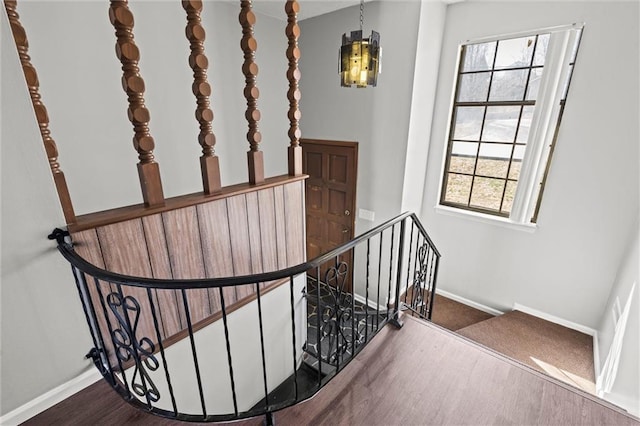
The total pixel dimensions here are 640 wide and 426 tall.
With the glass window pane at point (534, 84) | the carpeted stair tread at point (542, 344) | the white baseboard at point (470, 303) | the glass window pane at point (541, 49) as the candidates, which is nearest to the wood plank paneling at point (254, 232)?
the carpeted stair tread at point (542, 344)

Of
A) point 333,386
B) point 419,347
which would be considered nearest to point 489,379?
point 419,347

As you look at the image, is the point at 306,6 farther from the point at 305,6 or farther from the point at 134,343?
the point at 134,343

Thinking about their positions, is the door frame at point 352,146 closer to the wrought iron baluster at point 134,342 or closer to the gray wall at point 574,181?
the gray wall at point 574,181

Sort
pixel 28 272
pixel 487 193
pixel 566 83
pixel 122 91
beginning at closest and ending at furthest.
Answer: pixel 28 272 → pixel 122 91 → pixel 566 83 → pixel 487 193

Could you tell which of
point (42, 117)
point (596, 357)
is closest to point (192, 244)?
point (42, 117)

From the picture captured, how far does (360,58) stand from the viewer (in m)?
1.89

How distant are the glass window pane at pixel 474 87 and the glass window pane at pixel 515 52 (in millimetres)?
164

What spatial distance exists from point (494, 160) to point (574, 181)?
0.74 metres

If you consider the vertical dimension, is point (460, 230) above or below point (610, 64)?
below

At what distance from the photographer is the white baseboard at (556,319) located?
3034mm

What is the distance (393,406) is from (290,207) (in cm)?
146

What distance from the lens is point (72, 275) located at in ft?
4.59

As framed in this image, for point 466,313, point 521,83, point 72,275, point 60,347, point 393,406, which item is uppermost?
point 521,83

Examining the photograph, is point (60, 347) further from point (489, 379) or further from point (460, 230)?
point (460, 230)
